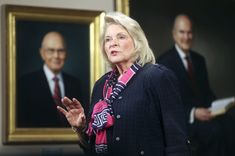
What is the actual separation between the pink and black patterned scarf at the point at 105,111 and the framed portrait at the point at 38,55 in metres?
1.59

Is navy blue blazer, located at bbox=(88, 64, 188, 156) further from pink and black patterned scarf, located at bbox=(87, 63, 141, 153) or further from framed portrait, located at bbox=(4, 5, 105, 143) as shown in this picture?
framed portrait, located at bbox=(4, 5, 105, 143)

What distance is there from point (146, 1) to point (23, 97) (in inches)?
48.2

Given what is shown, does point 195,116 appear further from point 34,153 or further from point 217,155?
point 34,153

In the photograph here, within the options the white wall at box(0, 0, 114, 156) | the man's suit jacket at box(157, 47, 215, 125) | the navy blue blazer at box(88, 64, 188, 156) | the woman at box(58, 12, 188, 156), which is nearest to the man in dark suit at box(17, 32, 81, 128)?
the white wall at box(0, 0, 114, 156)

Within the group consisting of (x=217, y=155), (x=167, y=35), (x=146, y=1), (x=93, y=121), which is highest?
(x=146, y=1)

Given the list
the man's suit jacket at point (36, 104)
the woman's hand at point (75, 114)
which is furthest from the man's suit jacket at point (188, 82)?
the woman's hand at point (75, 114)

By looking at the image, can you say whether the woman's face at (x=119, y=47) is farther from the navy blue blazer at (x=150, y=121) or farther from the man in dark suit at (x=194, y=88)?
the man in dark suit at (x=194, y=88)

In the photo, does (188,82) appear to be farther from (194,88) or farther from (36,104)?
(36,104)

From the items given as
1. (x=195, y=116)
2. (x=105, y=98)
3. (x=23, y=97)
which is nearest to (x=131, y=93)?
(x=105, y=98)

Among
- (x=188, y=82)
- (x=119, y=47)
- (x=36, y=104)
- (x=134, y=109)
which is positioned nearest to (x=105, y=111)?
(x=134, y=109)

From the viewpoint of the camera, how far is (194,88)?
13.9 feet

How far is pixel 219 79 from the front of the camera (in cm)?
441

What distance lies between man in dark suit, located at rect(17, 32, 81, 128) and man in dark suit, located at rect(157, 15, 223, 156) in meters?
0.76

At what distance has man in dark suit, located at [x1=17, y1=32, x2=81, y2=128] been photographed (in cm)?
388
